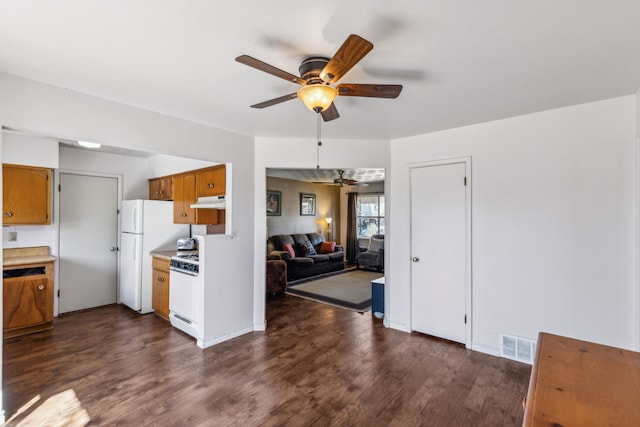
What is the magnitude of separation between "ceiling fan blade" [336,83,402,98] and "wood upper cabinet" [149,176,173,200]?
3644 mm

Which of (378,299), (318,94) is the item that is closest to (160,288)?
(378,299)

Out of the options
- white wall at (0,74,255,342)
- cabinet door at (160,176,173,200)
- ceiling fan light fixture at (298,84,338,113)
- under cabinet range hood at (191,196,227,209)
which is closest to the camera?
ceiling fan light fixture at (298,84,338,113)

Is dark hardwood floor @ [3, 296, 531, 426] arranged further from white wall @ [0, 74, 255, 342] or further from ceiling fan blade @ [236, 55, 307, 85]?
ceiling fan blade @ [236, 55, 307, 85]

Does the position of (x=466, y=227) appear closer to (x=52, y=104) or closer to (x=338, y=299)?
(x=338, y=299)

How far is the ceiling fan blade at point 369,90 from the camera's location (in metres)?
1.83

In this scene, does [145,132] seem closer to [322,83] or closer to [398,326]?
[322,83]

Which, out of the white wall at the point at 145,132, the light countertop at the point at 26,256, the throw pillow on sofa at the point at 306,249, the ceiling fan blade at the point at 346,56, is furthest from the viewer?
the throw pillow on sofa at the point at 306,249

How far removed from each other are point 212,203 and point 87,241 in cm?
229

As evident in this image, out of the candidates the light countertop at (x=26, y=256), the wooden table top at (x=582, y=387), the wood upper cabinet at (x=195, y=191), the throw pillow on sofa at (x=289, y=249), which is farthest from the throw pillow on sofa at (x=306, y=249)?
the wooden table top at (x=582, y=387)

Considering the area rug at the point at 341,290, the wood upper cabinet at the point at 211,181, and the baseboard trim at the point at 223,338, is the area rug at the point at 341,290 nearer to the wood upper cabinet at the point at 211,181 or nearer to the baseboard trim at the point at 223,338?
the baseboard trim at the point at 223,338

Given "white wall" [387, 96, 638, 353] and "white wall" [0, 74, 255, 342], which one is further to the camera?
"white wall" [387, 96, 638, 353]

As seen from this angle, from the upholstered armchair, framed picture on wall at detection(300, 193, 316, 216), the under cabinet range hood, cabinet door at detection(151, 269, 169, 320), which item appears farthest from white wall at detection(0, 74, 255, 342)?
framed picture on wall at detection(300, 193, 316, 216)

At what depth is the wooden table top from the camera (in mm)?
885

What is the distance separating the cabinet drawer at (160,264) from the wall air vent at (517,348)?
4.04m
